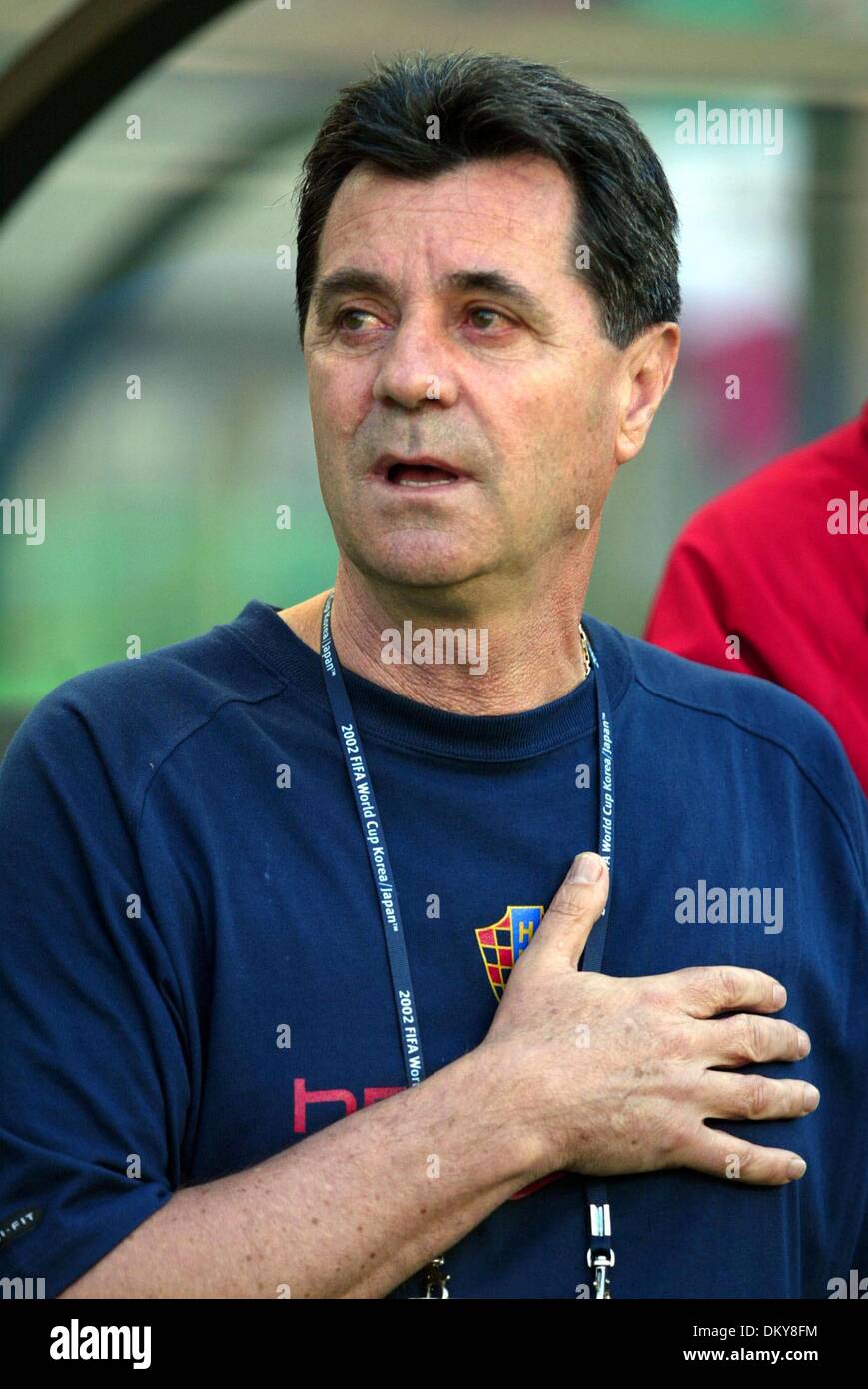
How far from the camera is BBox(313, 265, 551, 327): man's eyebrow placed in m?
1.75

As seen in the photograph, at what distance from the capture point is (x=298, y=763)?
5.89 ft

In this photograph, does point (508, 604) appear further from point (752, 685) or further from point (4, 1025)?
point (4, 1025)

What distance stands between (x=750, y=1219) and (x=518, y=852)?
1.54 feet

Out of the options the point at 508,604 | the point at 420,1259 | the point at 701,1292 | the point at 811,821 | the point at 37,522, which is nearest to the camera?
the point at 420,1259

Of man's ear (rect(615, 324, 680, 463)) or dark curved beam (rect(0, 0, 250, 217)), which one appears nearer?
man's ear (rect(615, 324, 680, 463))

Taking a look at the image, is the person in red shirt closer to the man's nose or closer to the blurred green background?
the man's nose

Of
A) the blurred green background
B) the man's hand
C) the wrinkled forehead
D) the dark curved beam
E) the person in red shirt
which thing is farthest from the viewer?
the blurred green background

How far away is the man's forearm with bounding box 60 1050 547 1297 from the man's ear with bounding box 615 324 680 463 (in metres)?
0.80

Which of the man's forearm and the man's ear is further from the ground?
the man's ear

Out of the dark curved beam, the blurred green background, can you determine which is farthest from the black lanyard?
the blurred green background
